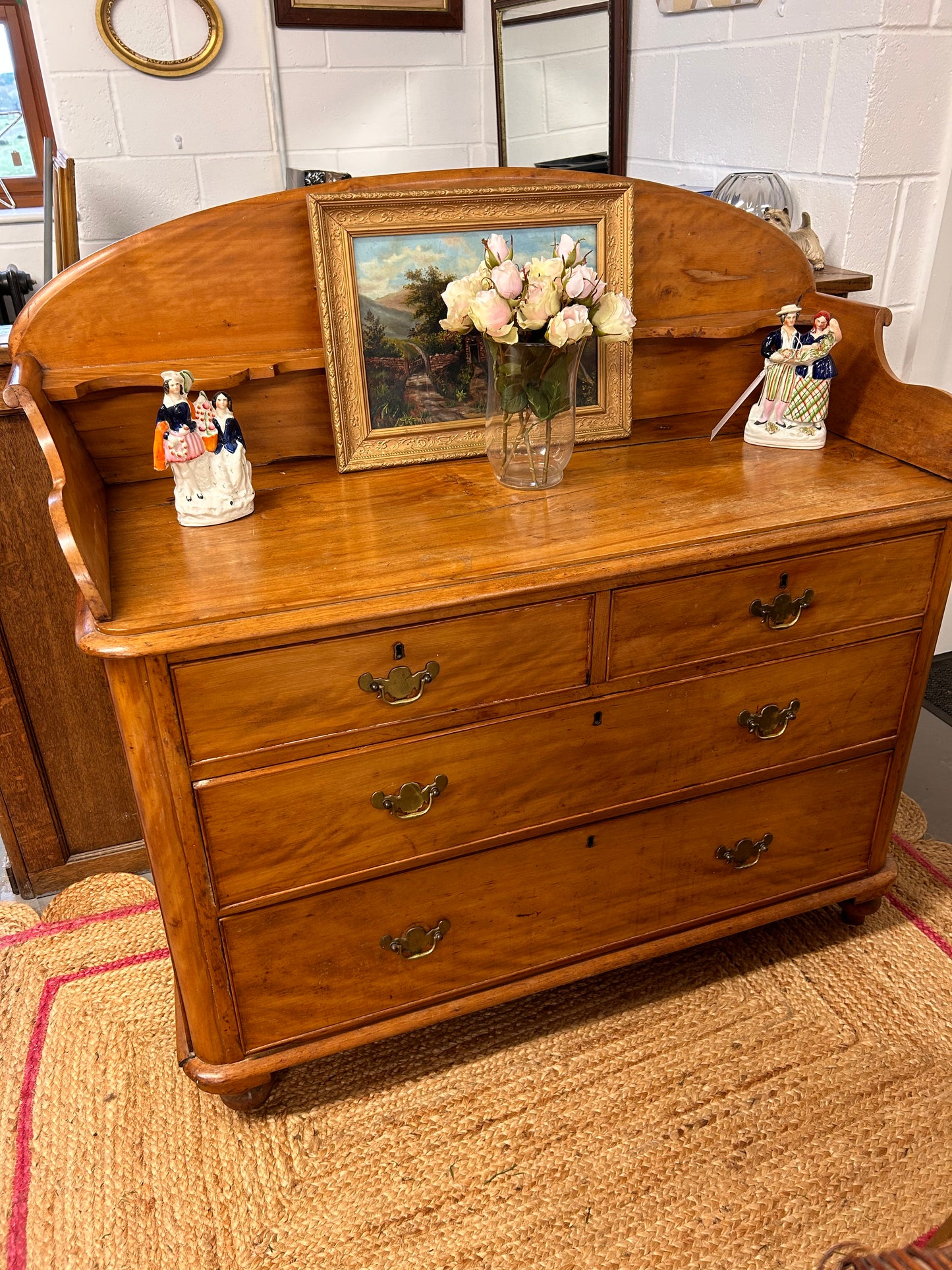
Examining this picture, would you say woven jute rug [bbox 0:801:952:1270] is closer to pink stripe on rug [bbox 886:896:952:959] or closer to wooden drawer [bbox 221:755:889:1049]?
pink stripe on rug [bbox 886:896:952:959]

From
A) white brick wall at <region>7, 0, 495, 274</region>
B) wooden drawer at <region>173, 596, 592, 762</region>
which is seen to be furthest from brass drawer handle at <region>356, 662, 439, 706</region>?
white brick wall at <region>7, 0, 495, 274</region>

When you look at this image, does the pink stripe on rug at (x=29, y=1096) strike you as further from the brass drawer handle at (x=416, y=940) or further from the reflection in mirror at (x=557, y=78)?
the reflection in mirror at (x=557, y=78)

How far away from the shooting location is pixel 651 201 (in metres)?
1.49

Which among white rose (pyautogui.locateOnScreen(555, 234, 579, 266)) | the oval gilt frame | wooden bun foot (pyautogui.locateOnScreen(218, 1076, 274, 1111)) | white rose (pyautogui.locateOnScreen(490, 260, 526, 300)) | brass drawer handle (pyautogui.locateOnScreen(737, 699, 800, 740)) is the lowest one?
wooden bun foot (pyautogui.locateOnScreen(218, 1076, 274, 1111))

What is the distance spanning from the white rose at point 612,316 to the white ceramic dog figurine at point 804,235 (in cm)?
56

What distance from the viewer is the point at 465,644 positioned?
1.20 metres

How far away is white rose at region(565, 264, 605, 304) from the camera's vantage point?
4.05ft

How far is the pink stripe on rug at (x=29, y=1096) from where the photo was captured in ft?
4.20

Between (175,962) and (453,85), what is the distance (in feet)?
7.86

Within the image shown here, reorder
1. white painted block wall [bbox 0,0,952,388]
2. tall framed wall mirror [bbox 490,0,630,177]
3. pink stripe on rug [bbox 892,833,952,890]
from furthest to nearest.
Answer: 1. tall framed wall mirror [bbox 490,0,630,177]
2. pink stripe on rug [bbox 892,833,952,890]
3. white painted block wall [bbox 0,0,952,388]

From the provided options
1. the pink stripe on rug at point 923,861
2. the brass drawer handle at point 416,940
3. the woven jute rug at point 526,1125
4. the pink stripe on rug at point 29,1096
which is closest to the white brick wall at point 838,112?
the pink stripe on rug at point 923,861

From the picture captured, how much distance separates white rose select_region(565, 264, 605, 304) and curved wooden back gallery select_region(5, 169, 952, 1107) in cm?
25

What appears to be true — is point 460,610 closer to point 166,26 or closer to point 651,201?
point 651,201

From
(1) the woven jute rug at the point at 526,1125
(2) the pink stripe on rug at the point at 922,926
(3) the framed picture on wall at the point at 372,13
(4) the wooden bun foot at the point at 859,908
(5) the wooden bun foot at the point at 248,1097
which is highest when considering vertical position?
(3) the framed picture on wall at the point at 372,13
